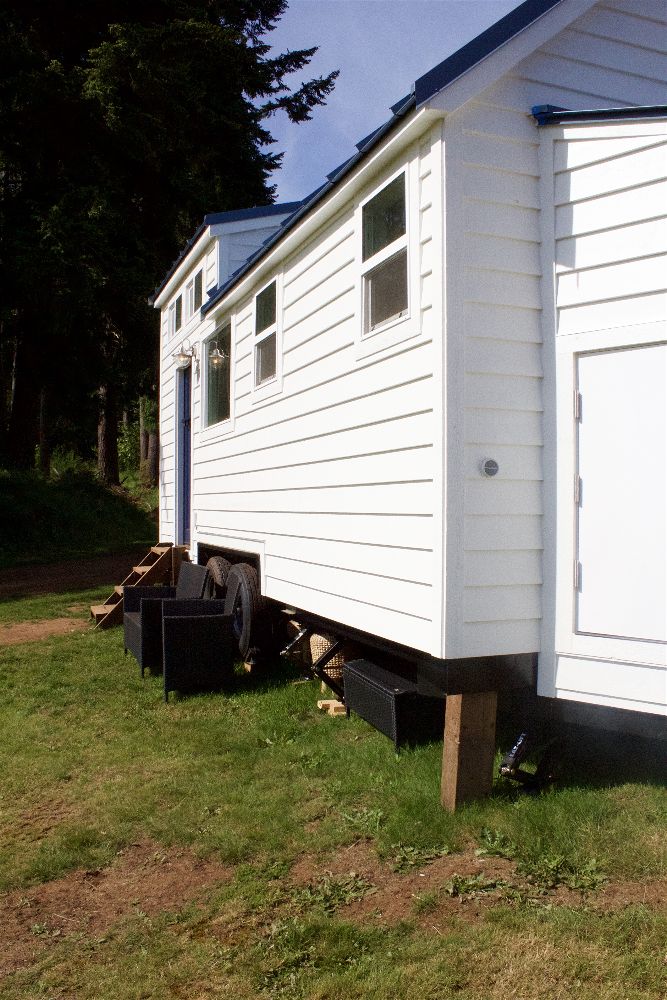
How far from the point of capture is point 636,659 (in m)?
3.88

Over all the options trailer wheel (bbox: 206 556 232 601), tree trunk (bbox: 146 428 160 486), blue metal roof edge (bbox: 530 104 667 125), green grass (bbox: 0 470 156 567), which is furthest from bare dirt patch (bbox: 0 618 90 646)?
tree trunk (bbox: 146 428 160 486)

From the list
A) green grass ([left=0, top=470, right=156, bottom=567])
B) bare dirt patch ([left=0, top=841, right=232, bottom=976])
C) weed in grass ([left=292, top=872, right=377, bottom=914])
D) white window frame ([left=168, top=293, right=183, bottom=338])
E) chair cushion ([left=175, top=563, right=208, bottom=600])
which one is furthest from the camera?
green grass ([left=0, top=470, right=156, bottom=567])

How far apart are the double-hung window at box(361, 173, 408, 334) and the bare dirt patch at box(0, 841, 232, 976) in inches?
119

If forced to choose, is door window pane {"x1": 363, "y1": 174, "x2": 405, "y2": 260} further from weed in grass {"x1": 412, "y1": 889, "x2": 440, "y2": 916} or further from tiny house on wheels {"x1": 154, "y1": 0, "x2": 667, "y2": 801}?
weed in grass {"x1": 412, "y1": 889, "x2": 440, "y2": 916}

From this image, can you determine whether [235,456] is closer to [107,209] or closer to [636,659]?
[636,659]

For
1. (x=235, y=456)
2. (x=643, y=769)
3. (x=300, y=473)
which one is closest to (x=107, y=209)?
(x=235, y=456)

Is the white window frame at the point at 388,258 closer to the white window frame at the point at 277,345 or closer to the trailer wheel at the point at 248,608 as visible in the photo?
the white window frame at the point at 277,345

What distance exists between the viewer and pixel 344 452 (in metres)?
5.37

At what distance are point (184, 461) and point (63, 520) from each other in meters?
8.82

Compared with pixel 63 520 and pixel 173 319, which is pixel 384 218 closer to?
pixel 173 319

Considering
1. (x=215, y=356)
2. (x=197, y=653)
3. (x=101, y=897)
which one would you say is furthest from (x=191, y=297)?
(x=101, y=897)

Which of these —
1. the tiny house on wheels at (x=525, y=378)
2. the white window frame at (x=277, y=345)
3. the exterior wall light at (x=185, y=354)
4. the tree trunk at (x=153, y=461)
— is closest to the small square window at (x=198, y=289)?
the exterior wall light at (x=185, y=354)

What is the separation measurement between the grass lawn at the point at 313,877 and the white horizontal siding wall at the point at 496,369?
931 millimetres

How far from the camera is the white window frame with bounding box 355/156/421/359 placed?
4.39 m
